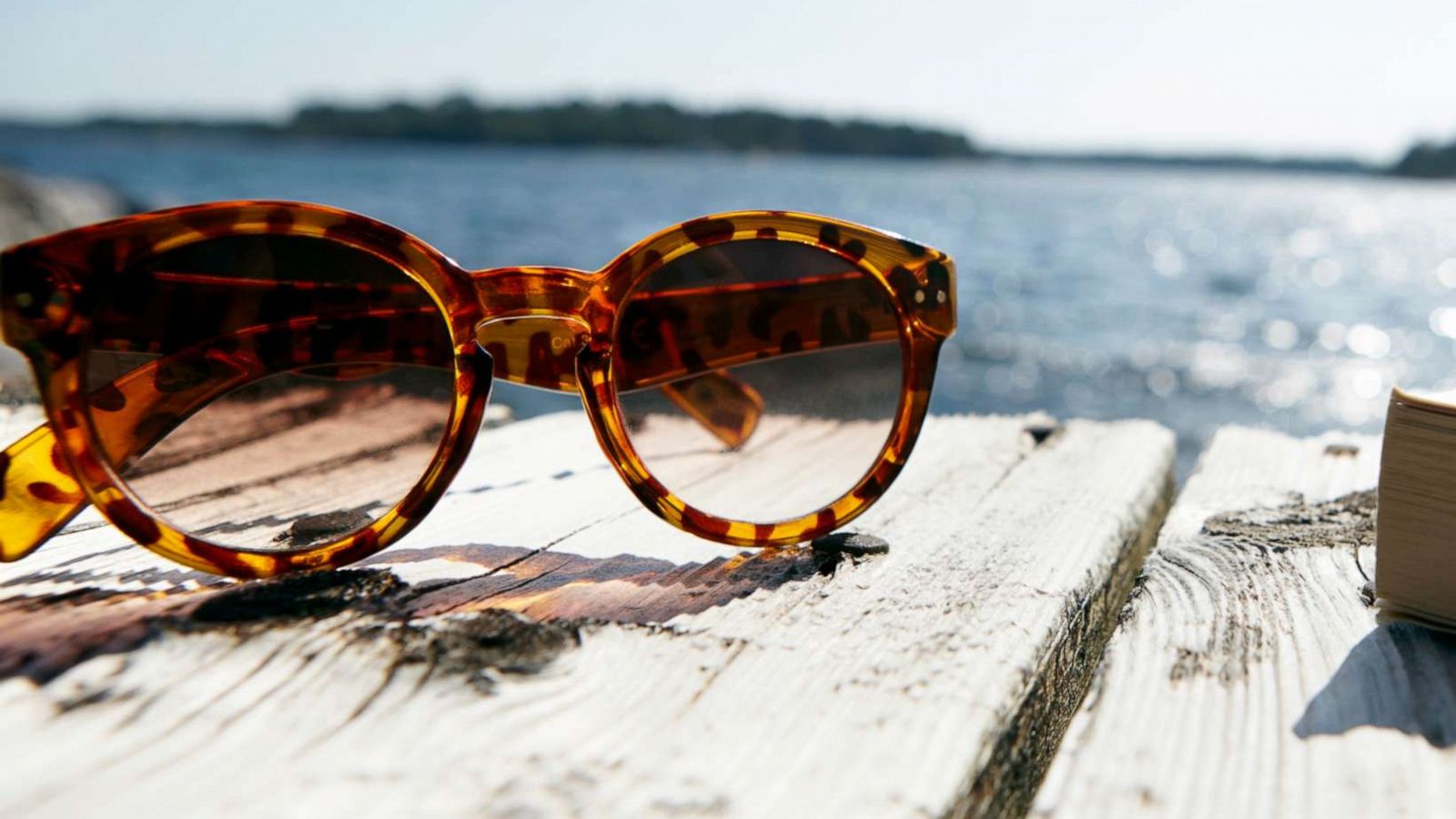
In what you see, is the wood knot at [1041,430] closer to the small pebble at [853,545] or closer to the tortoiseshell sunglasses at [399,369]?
the tortoiseshell sunglasses at [399,369]

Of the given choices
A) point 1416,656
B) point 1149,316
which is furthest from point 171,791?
point 1149,316

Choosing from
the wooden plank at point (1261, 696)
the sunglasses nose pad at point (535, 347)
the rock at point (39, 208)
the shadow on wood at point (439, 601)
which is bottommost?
the wooden plank at point (1261, 696)

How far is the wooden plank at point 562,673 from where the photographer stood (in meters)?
0.73

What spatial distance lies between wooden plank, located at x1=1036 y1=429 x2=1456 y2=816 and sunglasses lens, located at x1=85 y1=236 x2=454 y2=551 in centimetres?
77

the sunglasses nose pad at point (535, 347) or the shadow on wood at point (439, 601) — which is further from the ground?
the sunglasses nose pad at point (535, 347)

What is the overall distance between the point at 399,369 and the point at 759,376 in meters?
0.49

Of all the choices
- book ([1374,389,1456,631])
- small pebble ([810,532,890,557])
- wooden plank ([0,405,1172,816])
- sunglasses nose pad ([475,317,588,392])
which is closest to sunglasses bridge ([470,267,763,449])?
sunglasses nose pad ([475,317,588,392])

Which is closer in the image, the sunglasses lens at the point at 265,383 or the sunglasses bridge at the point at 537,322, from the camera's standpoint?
the sunglasses lens at the point at 265,383

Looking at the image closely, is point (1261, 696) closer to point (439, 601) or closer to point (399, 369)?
point (439, 601)

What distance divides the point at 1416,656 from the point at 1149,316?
47.8 feet

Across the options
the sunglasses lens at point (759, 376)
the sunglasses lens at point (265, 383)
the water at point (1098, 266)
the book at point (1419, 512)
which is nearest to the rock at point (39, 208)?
the water at point (1098, 266)

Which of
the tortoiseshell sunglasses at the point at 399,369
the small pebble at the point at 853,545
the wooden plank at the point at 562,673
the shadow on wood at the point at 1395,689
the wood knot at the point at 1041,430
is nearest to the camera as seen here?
the wooden plank at the point at 562,673

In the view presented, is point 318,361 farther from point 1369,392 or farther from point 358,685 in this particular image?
point 1369,392

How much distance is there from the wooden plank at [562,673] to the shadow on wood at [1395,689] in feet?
0.72
